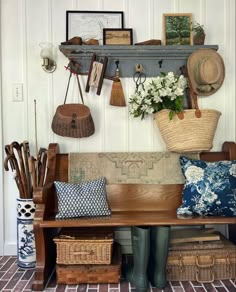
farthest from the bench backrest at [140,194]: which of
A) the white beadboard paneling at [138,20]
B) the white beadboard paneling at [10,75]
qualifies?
the white beadboard paneling at [138,20]

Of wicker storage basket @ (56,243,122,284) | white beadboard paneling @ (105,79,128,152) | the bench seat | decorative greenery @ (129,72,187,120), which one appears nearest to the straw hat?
decorative greenery @ (129,72,187,120)

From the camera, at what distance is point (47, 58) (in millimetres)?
2221

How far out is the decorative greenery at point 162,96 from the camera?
2051 mm

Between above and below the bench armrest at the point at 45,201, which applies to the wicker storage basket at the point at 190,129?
above

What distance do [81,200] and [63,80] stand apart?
878mm

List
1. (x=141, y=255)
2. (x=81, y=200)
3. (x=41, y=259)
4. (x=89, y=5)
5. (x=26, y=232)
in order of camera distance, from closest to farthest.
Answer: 1. (x=141, y=255)
2. (x=41, y=259)
3. (x=81, y=200)
4. (x=26, y=232)
5. (x=89, y=5)

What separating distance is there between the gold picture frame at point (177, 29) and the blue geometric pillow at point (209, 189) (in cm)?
87

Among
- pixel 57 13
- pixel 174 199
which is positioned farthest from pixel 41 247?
pixel 57 13

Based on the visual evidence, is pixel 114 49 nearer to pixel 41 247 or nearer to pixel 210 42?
pixel 210 42

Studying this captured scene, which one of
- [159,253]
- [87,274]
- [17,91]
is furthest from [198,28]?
[87,274]

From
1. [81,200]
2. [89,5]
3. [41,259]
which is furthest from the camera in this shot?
[89,5]

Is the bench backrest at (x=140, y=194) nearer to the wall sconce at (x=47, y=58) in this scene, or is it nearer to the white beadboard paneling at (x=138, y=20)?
the wall sconce at (x=47, y=58)

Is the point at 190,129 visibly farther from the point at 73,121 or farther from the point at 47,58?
the point at 47,58

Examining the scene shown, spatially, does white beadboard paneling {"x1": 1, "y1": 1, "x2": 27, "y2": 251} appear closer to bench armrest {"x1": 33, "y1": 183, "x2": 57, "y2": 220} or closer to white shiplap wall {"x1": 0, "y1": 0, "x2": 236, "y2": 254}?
white shiplap wall {"x1": 0, "y1": 0, "x2": 236, "y2": 254}
